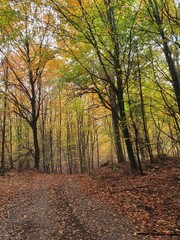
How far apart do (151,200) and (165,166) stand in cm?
552

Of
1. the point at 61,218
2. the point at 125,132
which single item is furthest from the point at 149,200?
the point at 125,132

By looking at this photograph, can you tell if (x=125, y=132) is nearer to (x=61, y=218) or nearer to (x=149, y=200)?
(x=149, y=200)

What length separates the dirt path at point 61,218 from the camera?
18.4ft

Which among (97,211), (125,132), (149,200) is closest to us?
(97,211)

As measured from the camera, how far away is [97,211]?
7164 mm

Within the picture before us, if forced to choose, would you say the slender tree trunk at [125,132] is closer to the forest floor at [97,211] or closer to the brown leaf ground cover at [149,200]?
the brown leaf ground cover at [149,200]

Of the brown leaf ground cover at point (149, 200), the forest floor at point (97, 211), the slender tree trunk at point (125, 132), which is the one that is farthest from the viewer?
the slender tree trunk at point (125, 132)

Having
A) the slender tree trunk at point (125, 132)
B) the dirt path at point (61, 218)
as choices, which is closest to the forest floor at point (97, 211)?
the dirt path at point (61, 218)

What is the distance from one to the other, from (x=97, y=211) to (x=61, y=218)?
125 centimetres

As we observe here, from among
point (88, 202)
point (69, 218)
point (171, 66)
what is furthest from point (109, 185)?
point (171, 66)

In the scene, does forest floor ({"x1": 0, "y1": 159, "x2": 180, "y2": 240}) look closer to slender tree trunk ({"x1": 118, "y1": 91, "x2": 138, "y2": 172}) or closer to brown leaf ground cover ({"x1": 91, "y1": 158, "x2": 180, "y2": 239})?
brown leaf ground cover ({"x1": 91, "y1": 158, "x2": 180, "y2": 239})

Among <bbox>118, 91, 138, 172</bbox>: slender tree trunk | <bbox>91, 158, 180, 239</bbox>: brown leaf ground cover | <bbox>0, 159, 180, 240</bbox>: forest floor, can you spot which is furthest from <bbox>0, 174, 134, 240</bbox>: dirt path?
<bbox>118, 91, 138, 172</bbox>: slender tree trunk

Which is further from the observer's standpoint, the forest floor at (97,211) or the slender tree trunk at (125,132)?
the slender tree trunk at (125,132)

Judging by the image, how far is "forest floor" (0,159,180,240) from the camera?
18.3 ft
